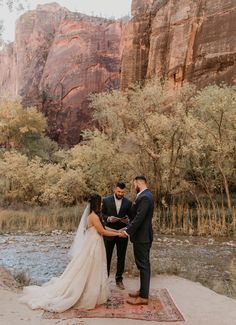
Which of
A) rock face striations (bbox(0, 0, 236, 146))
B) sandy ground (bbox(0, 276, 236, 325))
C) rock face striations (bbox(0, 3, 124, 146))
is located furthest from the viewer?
rock face striations (bbox(0, 3, 124, 146))

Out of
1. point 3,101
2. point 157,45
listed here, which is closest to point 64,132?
point 3,101

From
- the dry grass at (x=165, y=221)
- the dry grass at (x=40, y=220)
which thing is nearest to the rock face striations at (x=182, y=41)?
the dry grass at (x=165, y=221)

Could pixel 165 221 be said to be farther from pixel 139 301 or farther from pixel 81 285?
pixel 81 285

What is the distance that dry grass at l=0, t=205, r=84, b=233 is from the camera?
68.0ft

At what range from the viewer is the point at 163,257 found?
44.5 ft

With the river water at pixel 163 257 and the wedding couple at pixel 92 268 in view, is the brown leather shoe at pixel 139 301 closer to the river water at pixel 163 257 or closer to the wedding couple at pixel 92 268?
the wedding couple at pixel 92 268

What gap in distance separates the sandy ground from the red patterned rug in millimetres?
147

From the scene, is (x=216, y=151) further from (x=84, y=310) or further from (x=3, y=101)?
(x=3, y=101)

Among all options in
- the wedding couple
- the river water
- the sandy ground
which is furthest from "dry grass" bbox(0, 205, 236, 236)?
the wedding couple

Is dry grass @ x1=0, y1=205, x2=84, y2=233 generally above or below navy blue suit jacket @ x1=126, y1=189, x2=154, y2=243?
below

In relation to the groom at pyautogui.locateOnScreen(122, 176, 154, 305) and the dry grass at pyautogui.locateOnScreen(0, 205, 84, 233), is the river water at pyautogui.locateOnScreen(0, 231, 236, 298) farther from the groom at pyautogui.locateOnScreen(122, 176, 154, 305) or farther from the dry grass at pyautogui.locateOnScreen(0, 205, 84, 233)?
the groom at pyautogui.locateOnScreen(122, 176, 154, 305)

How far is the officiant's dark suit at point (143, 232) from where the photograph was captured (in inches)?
278

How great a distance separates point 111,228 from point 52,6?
55.3m

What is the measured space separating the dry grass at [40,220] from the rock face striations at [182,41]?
15.2 meters
